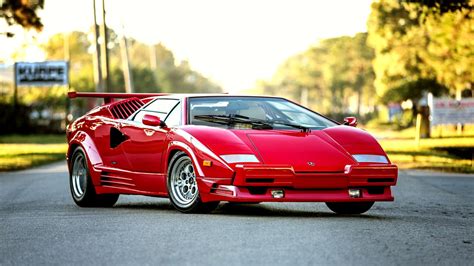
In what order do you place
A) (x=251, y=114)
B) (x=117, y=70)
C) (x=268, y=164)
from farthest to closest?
(x=117, y=70) → (x=251, y=114) → (x=268, y=164)

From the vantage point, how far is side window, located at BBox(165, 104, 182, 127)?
40.8 feet

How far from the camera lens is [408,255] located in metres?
8.77

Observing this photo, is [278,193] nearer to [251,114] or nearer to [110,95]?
[251,114]

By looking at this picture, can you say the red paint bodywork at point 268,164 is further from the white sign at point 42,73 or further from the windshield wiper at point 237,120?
the white sign at point 42,73

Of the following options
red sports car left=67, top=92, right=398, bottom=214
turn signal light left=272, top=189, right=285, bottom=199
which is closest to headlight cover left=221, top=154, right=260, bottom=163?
red sports car left=67, top=92, right=398, bottom=214

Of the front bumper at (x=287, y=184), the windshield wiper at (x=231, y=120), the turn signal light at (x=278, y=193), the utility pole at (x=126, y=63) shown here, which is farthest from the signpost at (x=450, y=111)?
the turn signal light at (x=278, y=193)

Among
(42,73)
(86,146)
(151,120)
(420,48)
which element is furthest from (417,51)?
(151,120)

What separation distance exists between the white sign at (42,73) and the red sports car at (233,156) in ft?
165

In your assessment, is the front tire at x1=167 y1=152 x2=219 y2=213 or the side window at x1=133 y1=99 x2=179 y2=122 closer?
the front tire at x1=167 y1=152 x2=219 y2=213

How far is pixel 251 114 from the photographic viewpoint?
490 inches

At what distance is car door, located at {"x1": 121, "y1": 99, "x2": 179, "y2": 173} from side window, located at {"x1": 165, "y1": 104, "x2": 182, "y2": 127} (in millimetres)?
65

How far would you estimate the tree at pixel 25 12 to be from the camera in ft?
128

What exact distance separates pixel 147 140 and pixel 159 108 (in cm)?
55

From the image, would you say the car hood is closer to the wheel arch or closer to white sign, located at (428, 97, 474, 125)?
the wheel arch
